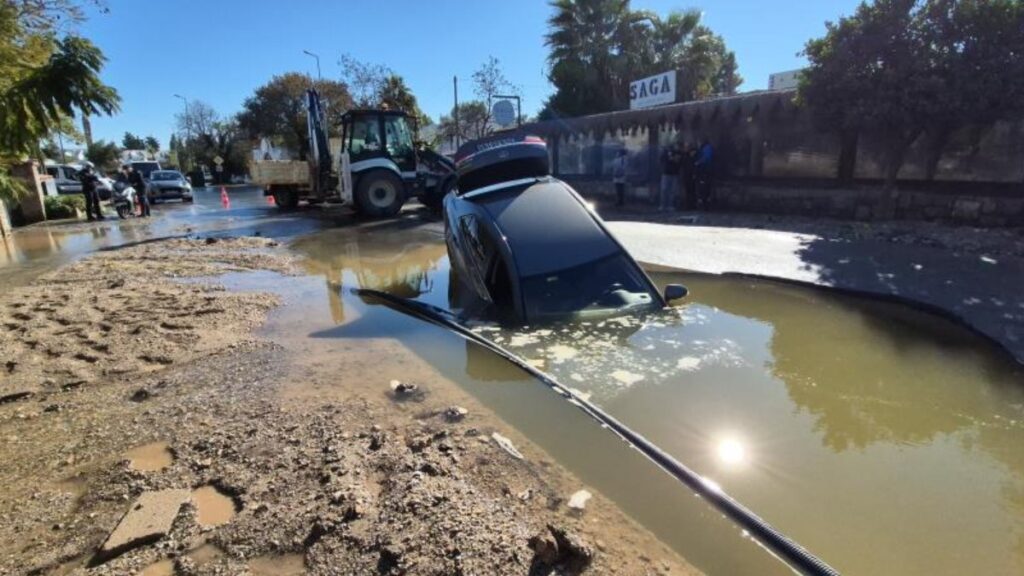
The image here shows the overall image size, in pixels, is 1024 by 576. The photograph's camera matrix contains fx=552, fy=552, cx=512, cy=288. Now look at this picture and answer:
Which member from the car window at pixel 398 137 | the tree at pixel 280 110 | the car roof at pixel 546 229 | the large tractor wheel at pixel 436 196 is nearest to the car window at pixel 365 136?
the car window at pixel 398 137

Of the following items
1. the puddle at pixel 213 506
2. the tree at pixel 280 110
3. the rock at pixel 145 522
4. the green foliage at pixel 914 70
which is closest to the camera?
the rock at pixel 145 522

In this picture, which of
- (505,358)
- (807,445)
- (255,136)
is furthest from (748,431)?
(255,136)

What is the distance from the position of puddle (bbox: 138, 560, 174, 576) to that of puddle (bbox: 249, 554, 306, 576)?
309 millimetres

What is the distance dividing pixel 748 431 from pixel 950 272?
5224 mm

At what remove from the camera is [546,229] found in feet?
17.8

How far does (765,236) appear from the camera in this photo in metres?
9.80

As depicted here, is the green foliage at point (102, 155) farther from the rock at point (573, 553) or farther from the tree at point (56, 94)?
the rock at point (573, 553)

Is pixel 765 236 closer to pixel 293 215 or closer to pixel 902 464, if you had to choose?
pixel 902 464

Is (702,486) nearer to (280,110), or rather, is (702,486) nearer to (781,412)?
(781,412)

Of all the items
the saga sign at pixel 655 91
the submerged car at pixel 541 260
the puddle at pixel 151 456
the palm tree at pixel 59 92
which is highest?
the saga sign at pixel 655 91

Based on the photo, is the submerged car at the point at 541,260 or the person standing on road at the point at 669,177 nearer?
the submerged car at the point at 541,260

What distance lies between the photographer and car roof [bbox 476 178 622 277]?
17.1 feet

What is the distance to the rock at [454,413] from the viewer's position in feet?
11.8

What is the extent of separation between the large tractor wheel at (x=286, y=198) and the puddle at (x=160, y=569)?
18753 mm
